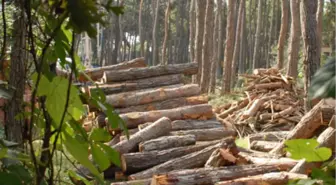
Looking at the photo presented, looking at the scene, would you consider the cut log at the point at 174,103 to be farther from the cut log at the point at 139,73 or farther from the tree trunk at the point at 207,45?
the tree trunk at the point at 207,45

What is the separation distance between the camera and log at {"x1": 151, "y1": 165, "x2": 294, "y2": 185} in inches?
180

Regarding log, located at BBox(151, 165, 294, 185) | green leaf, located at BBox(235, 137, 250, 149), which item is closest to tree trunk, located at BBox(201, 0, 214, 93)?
green leaf, located at BBox(235, 137, 250, 149)

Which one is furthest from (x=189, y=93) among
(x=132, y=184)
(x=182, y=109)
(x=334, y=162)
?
(x=334, y=162)

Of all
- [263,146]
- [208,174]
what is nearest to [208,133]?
[263,146]

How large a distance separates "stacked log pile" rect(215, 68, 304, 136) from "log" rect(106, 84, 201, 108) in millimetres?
1448

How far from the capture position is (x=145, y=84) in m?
9.41

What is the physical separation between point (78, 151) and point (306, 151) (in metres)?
0.49

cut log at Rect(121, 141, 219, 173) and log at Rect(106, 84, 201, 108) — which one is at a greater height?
log at Rect(106, 84, 201, 108)

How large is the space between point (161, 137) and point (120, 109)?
195 cm

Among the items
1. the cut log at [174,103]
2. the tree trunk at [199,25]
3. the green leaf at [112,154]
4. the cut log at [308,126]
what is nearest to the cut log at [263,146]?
the cut log at [308,126]

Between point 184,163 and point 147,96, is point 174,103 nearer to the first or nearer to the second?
point 147,96

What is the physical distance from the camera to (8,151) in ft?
2.96

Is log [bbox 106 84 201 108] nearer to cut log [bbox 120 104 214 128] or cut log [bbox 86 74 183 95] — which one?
cut log [bbox 86 74 183 95]

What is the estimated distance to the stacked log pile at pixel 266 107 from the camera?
10289 mm
